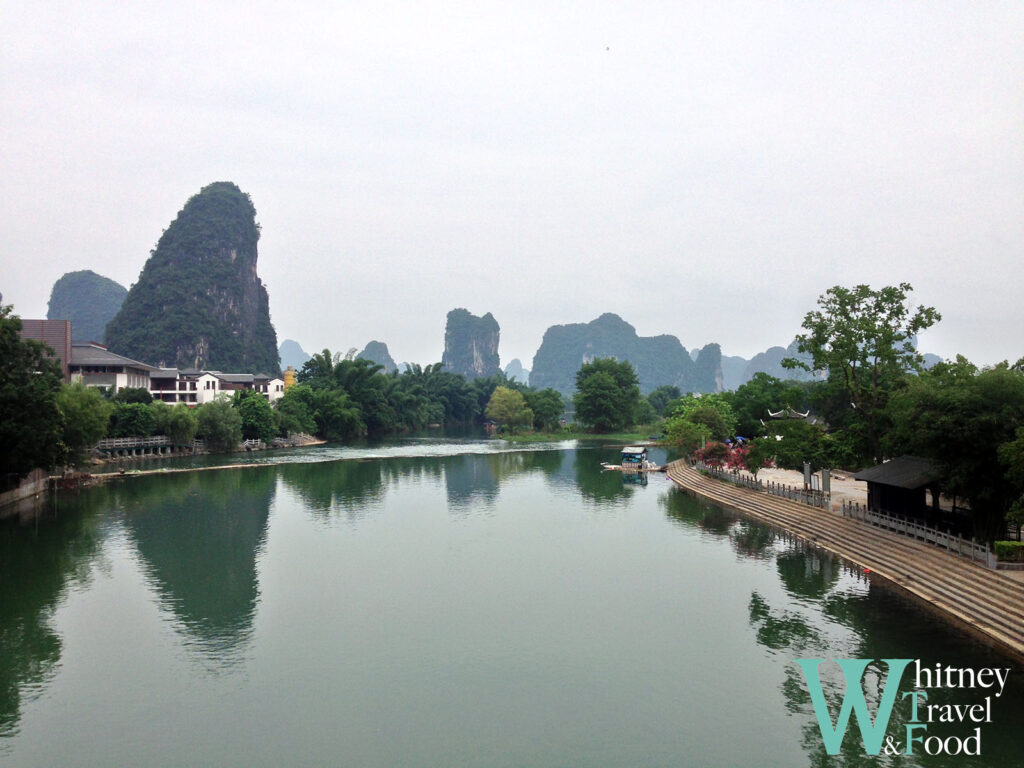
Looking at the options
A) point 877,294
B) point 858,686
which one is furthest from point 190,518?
point 877,294

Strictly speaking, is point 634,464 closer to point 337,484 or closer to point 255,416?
point 337,484

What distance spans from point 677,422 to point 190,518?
128 feet

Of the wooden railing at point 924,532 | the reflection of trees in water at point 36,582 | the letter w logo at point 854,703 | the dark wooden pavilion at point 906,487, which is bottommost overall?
the letter w logo at point 854,703

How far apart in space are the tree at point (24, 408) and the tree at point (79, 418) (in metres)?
6.07

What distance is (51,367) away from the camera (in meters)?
36.4

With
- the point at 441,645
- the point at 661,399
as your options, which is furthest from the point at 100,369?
the point at 661,399

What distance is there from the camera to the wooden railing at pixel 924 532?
20.8 metres

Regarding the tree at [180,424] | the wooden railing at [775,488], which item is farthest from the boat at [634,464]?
the tree at [180,424]

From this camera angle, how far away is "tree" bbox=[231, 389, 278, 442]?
237 ft

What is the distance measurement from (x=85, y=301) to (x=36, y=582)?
193 m

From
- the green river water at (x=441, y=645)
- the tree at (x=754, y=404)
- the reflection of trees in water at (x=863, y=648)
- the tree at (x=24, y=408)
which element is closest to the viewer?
the reflection of trees in water at (x=863, y=648)

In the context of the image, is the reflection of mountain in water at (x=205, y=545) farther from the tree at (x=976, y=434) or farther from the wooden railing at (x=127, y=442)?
the tree at (x=976, y=434)

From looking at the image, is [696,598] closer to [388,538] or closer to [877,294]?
[388,538]

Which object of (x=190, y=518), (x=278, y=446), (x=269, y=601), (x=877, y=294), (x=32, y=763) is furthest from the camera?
(x=278, y=446)
